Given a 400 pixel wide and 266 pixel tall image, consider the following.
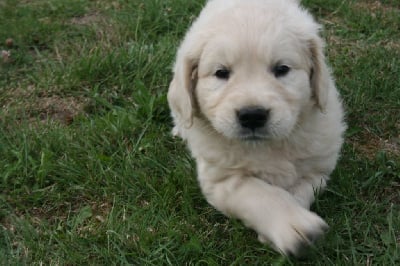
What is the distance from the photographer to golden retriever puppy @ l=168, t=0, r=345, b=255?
2.77 meters

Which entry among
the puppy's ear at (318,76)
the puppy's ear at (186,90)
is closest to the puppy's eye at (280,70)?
the puppy's ear at (318,76)

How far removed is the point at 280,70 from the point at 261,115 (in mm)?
292

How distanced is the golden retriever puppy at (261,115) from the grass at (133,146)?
0.14 metres

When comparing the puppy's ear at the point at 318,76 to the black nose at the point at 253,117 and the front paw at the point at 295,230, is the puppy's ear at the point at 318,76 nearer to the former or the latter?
the black nose at the point at 253,117

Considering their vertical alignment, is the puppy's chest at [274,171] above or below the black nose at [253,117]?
below

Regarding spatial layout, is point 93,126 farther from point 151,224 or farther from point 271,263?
point 271,263

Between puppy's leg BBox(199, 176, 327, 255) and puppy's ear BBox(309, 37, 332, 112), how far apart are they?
0.49 meters

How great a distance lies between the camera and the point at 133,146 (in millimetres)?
3770

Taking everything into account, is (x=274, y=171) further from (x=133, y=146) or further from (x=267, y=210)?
(x=133, y=146)

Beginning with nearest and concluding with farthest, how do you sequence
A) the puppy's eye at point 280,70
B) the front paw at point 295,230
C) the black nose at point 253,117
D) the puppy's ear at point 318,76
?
the front paw at point 295,230, the black nose at point 253,117, the puppy's eye at point 280,70, the puppy's ear at point 318,76

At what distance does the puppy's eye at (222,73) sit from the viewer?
9.68ft

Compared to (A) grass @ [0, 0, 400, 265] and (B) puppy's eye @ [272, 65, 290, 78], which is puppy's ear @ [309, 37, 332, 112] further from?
(A) grass @ [0, 0, 400, 265]

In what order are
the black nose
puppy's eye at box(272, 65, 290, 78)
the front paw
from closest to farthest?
the front paw < the black nose < puppy's eye at box(272, 65, 290, 78)

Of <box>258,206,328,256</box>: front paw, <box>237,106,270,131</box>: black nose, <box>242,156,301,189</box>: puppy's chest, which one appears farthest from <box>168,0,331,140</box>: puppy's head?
<box>258,206,328,256</box>: front paw
